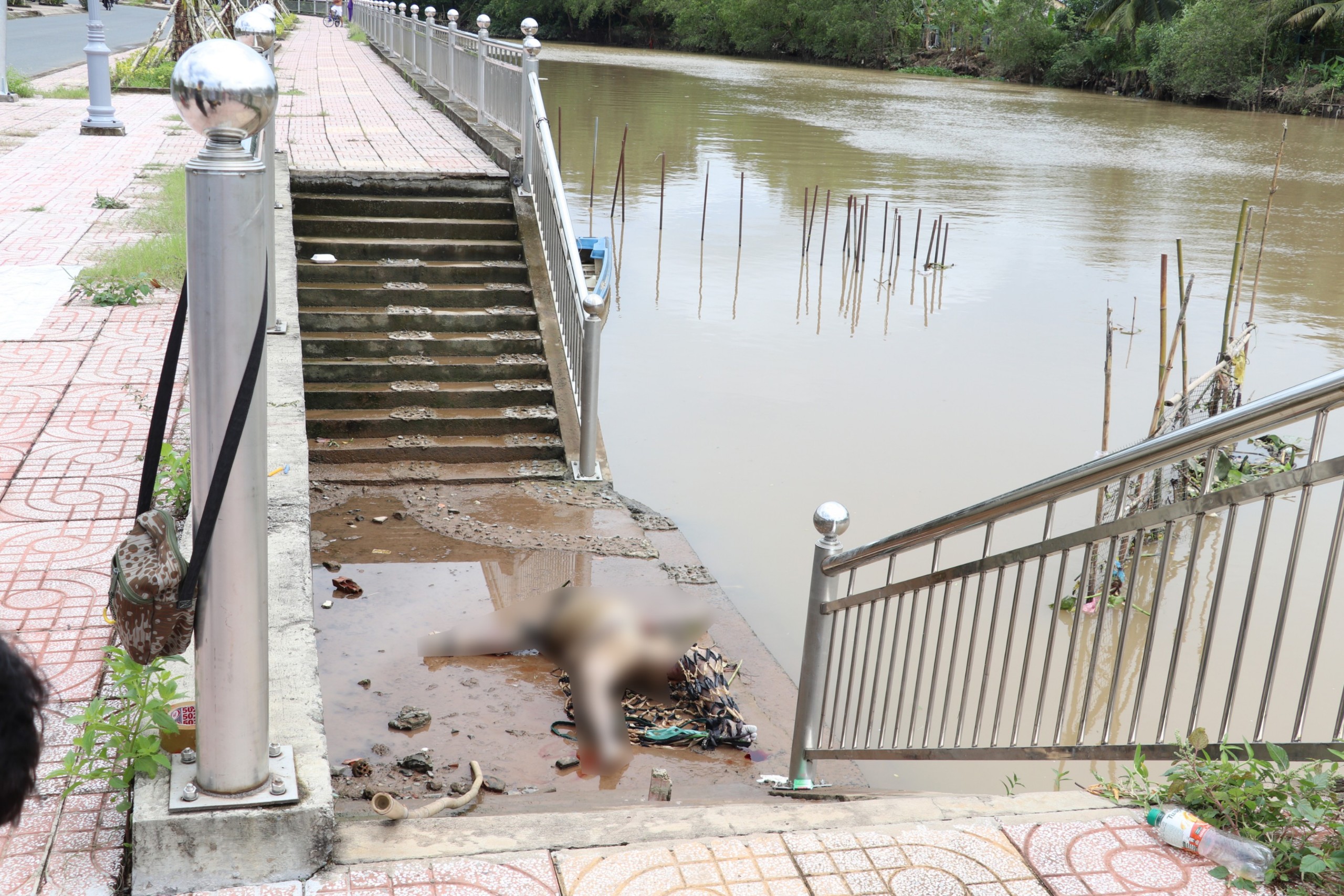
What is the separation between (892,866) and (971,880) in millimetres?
170

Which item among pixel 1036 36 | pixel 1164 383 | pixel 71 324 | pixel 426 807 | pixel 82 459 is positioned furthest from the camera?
pixel 1036 36

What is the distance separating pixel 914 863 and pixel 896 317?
1055cm

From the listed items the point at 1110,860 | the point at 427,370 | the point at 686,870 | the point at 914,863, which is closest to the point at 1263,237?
the point at 427,370

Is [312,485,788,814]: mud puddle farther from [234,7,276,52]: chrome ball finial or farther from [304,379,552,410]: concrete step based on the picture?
[234,7,276,52]: chrome ball finial

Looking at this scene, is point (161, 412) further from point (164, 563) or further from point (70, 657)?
point (70, 657)

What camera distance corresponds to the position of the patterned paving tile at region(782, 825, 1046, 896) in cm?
247

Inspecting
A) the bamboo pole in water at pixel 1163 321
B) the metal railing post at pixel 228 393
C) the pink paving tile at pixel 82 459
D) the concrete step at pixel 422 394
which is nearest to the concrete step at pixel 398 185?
the concrete step at pixel 422 394

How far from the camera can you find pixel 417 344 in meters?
7.79

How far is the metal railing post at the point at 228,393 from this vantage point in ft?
6.87

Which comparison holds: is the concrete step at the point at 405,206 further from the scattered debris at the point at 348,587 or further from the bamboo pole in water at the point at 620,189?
the bamboo pole in water at the point at 620,189

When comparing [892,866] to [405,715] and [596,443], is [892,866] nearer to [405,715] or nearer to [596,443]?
[405,715]

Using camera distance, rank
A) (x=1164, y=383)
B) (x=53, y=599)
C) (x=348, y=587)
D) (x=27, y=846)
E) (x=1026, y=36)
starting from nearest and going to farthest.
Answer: (x=27, y=846) → (x=53, y=599) → (x=348, y=587) → (x=1164, y=383) → (x=1026, y=36)

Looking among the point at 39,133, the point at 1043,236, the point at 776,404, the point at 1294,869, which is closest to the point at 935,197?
the point at 1043,236

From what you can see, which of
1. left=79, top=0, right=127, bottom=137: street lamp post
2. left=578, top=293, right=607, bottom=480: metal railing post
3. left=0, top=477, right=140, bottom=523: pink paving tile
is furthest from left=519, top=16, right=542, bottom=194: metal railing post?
left=79, top=0, right=127, bottom=137: street lamp post
